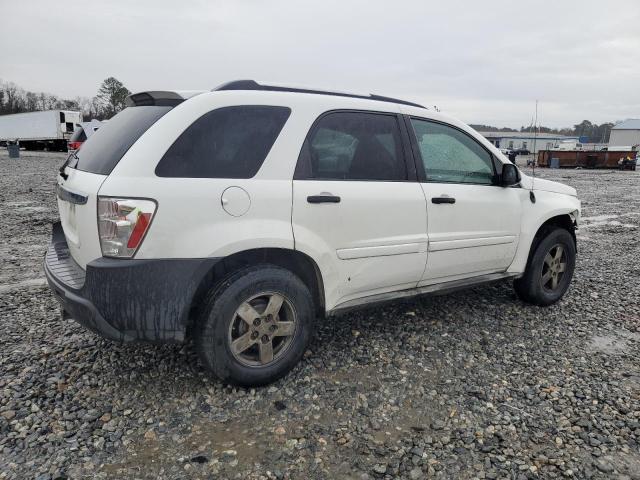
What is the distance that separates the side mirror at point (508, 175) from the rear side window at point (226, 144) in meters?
2.02

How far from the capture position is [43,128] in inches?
1561

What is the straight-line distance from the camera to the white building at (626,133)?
75700 millimetres

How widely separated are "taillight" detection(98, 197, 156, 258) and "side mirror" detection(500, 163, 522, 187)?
284cm

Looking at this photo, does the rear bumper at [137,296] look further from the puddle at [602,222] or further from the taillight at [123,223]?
the puddle at [602,222]

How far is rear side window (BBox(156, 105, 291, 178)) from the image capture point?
2.64m

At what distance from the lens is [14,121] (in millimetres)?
43250

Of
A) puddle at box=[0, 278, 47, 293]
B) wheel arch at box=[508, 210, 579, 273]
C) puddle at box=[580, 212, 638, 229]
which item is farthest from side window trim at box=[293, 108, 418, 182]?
puddle at box=[580, 212, 638, 229]

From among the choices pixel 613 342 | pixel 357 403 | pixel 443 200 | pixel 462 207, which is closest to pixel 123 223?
pixel 357 403

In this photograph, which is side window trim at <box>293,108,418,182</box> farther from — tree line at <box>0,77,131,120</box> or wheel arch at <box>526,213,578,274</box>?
tree line at <box>0,77,131,120</box>

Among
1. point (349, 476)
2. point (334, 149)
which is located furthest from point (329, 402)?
point (334, 149)

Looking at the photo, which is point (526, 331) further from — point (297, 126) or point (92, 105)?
point (92, 105)

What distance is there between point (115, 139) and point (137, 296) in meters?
1.00

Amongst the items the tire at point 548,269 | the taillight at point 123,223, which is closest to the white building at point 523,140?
the tire at point 548,269

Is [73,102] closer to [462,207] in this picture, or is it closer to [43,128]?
[43,128]
